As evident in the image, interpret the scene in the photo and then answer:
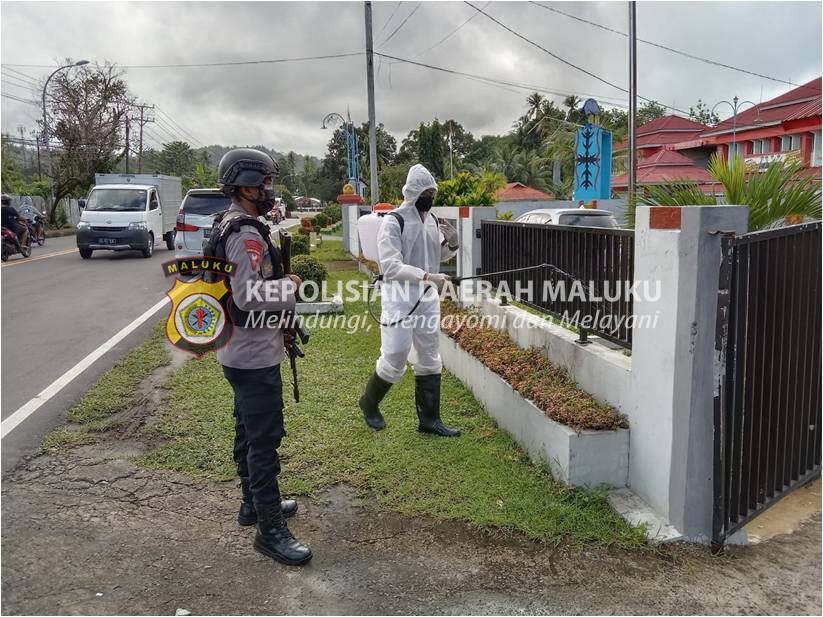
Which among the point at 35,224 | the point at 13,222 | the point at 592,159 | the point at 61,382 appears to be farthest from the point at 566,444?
the point at 35,224

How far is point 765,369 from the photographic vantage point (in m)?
3.36

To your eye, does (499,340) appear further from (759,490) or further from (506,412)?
(759,490)

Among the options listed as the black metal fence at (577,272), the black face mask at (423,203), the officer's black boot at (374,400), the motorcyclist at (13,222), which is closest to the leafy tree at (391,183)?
the motorcyclist at (13,222)

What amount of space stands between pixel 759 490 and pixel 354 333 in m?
5.32

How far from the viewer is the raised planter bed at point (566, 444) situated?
3.65m

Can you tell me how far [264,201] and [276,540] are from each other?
1.64 metres

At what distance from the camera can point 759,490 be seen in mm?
3404

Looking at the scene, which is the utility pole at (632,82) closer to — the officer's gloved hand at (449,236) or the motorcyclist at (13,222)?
the officer's gloved hand at (449,236)

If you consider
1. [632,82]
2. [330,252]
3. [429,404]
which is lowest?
[429,404]

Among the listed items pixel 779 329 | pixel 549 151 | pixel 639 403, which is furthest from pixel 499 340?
pixel 549 151

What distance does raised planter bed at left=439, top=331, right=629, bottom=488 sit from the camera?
12.0 feet

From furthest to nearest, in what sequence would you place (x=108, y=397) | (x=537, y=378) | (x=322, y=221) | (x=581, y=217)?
(x=322, y=221) < (x=581, y=217) < (x=108, y=397) < (x=537, y=378)

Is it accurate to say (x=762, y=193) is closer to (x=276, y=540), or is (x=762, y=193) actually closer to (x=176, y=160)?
(x=276, y=540)

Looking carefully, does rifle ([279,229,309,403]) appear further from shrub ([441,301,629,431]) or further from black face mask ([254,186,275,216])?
shrub ([441,301,629,431])
